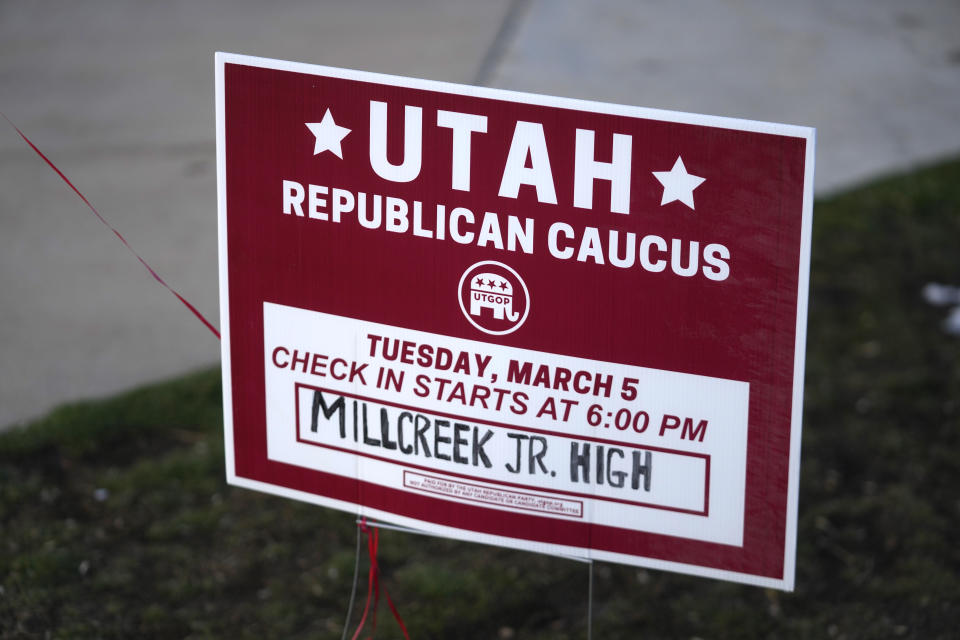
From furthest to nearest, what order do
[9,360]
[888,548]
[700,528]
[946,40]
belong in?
[946,40] < [9,360] < [888,548] < [700,528]

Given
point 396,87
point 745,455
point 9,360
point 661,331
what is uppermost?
point 396,87

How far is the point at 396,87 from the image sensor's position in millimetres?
2240

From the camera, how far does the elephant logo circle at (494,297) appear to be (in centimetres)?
233

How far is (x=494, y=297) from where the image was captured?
236 cm

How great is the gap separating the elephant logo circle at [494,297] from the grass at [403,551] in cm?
140

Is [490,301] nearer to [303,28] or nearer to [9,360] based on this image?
[9,360]

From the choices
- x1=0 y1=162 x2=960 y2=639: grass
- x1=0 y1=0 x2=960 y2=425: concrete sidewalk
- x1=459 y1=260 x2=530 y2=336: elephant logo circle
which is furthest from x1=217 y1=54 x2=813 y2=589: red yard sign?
x1=0 y1=0 x2=960 y2=425: concrete sidewalk

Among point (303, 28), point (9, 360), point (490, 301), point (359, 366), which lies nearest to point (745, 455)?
point (490, 301)

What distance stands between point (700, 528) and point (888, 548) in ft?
5.38

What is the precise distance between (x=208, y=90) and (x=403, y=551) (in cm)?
449

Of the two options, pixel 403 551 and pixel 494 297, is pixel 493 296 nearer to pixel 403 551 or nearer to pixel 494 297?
pixel 494 297

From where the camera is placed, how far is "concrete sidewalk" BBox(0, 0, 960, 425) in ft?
16.3

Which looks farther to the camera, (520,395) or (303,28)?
(303,28)

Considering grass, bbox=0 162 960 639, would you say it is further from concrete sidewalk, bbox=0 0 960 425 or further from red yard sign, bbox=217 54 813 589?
red yard sign, bbox=217 54 813 589
